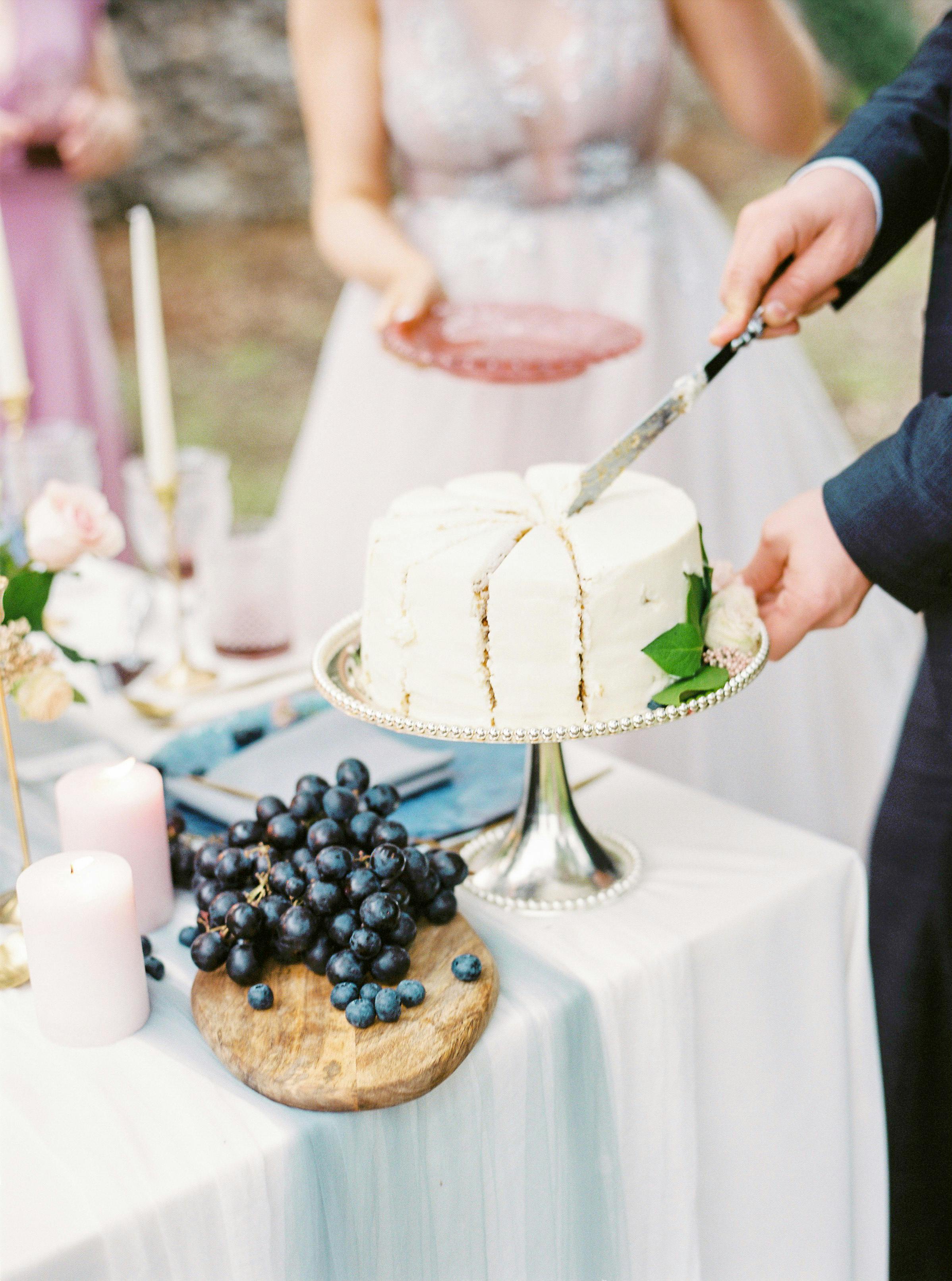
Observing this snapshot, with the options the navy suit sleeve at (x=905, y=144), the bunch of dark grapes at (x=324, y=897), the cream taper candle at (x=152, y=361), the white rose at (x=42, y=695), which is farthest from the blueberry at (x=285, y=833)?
the navy suit sleeve at (x=905, y=144)

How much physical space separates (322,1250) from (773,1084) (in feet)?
1.46

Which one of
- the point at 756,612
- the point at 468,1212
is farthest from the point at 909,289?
the point at 468,1212

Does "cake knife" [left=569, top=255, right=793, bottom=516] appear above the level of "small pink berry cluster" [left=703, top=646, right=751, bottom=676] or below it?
above

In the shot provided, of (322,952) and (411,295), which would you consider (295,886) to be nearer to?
(322,952)

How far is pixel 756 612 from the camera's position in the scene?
3.40 ft

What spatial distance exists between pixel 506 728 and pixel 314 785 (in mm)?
167

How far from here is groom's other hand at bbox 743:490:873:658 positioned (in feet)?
3.74

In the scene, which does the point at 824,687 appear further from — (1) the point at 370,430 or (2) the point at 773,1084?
(2) the point at 773,1084

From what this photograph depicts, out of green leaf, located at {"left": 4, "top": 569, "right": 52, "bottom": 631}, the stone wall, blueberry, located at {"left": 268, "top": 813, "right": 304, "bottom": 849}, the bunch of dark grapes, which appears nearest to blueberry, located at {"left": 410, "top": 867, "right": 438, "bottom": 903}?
the bunch of dark grapes

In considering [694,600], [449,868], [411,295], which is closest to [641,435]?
[694,600]

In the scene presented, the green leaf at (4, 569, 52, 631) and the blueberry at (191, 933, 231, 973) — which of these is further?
the green leaf at (4, 569, 52, 631)

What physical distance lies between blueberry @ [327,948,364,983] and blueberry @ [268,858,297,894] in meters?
0.07

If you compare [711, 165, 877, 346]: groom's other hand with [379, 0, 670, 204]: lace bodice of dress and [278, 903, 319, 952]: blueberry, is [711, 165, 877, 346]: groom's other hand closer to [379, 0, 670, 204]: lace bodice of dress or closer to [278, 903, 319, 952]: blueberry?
[278, 903, 319, 952]: blueberry

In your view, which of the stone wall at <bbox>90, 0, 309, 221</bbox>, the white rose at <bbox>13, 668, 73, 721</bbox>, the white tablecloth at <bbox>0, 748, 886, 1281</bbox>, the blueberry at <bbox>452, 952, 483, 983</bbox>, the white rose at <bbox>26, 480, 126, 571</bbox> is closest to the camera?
the white tablecloth at <bbox>0, 748, 886, 1281</bbox>
